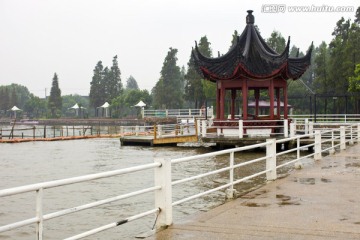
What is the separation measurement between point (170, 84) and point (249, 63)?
7622 cm

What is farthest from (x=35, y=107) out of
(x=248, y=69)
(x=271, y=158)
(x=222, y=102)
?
(x=271, y=158)

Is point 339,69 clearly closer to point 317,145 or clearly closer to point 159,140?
point 159,140

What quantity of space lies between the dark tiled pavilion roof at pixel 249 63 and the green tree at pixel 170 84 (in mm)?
72511

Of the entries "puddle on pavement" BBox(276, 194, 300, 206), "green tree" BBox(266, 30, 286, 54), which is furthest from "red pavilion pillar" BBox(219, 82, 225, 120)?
"green tree" BBox(266, 30, 286, 54)

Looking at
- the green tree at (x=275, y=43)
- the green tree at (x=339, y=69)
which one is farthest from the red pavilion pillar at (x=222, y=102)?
Answer: the green tree at (x=275, y=43)

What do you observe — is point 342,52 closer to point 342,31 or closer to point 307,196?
point 342,31

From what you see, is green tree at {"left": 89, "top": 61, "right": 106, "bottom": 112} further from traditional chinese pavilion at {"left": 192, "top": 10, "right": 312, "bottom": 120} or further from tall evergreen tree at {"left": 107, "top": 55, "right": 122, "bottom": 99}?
traditional chinese pavilion at {"left": 192, "top": 10, "right": 312, "bottom": 120}

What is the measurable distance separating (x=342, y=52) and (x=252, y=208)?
57180mm

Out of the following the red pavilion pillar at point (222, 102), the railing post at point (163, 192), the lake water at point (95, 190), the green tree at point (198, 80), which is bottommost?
the lake water at point (95, 190)

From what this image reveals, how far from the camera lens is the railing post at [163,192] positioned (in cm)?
735

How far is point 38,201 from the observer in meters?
5.17

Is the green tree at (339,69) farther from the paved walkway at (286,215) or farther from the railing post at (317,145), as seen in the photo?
the paved walkway at (286,215)

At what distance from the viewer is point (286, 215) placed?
823cm

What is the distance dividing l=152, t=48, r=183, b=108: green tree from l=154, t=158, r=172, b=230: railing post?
3840 inches
